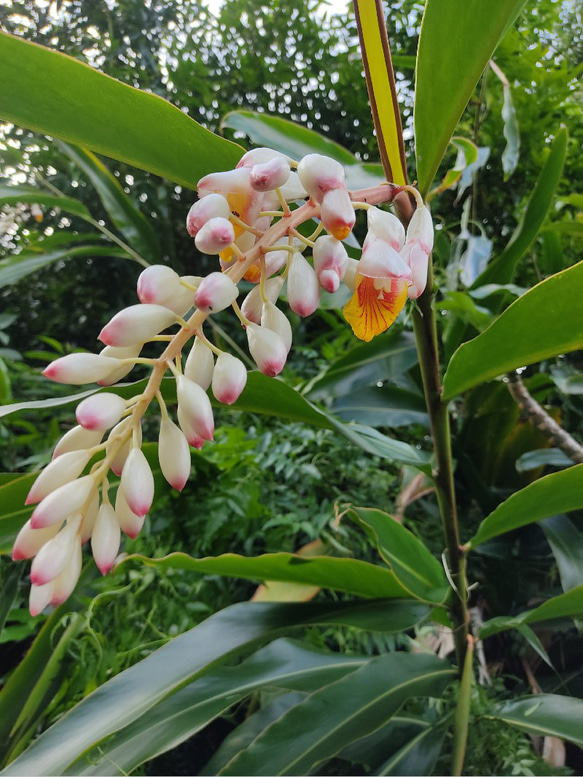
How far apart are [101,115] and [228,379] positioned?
198 millimetres

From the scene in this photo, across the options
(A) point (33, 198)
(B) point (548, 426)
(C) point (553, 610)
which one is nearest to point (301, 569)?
(C) point (553, 610)

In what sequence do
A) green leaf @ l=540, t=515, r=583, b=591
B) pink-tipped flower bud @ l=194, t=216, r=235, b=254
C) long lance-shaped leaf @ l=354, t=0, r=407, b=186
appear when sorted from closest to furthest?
pink-tipped flower bud @ l=194, t=216, r=235, b=254
long lance-shaped leaf @ l=354, t=0, r=407, b=186
green leaf @ l=540, t=515, r=583, b=591

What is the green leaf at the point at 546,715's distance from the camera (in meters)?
0.46

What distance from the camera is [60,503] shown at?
0.73 feet

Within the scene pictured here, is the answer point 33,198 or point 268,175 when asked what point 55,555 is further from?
point 33,198

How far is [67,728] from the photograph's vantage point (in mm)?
394

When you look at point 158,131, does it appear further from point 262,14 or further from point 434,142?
point 262,14

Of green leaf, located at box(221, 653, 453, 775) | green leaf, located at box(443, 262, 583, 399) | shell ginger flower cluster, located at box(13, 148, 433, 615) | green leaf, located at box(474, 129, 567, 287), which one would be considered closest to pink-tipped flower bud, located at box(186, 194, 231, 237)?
shell ginger flower cluster, located at box(13, 148, 433, 615)

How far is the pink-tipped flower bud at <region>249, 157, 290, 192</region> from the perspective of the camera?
0.22 m

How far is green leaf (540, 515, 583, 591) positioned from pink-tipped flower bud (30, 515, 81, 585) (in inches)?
18.7

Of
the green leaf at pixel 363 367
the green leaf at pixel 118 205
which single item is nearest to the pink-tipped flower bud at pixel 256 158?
the green leaf at pixel 363 367

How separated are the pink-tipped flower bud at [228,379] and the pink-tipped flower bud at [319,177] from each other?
0.28ft

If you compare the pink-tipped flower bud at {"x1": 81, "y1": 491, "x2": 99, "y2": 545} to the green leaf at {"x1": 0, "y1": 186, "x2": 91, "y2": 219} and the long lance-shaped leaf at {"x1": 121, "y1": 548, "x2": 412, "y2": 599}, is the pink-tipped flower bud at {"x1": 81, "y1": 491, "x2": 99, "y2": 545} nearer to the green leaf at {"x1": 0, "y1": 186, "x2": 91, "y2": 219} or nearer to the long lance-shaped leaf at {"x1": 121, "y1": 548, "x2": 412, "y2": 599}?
the long lance-shaped leaf at {"x1": 121, "y1": 548, "x2": 412, "y2": 599}

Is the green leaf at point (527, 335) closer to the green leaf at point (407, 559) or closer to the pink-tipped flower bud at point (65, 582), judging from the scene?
the green leaf at point (407, 559)
